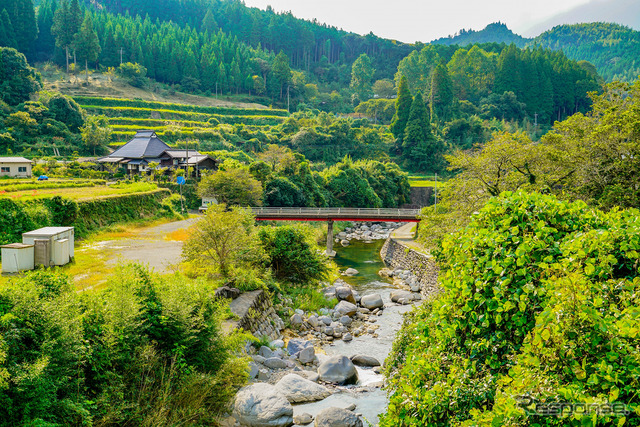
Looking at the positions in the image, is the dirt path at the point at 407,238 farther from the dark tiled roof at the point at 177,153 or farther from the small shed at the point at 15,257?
the dark tiled roof at the point at 177,153

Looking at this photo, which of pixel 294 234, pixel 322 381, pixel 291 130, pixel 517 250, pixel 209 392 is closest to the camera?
pixel 517 250

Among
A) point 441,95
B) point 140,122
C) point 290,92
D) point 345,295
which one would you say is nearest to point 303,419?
point 345,295

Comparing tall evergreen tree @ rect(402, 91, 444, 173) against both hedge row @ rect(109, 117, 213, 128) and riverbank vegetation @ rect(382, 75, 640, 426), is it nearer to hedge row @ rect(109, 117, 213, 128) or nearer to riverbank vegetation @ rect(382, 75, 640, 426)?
hedge row @ rect(109, 117, 213, 128)

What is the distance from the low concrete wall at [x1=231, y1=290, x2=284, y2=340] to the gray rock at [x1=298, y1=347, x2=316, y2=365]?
1882 millimetres

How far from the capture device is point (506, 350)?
18.0ft

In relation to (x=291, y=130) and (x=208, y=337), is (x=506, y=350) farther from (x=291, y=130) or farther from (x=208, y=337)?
(x=291, y=130)

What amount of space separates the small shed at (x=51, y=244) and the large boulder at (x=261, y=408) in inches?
392

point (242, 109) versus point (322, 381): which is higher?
point (242, 109)

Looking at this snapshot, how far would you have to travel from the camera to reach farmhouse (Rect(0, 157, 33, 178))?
35500mm

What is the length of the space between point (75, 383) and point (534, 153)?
22387 millimetres

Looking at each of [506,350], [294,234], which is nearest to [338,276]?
[294,234]

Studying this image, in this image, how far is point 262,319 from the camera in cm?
1738

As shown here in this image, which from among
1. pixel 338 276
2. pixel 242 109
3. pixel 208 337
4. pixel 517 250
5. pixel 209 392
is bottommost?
pixel 338 276

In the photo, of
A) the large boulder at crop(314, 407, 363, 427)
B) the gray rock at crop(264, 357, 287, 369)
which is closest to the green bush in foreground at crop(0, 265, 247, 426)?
the large boulder at crop(314, 407, 363, 427)
